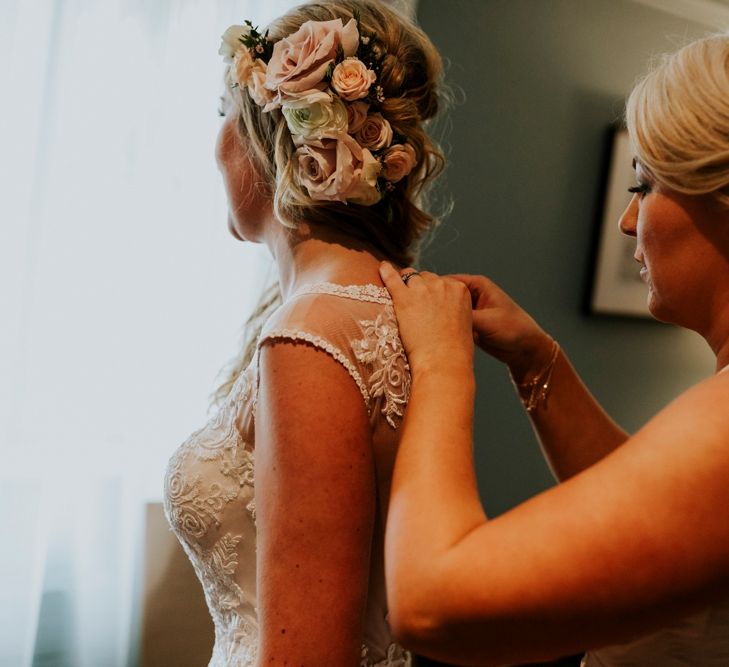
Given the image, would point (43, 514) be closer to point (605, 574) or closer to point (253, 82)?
point (253, 82)

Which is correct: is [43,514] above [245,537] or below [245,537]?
below

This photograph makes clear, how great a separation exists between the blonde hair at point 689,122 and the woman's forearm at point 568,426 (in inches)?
21.7

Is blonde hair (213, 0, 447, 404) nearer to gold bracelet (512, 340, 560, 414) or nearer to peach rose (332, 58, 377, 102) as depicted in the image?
peach rose (332, 58, 377, 102)

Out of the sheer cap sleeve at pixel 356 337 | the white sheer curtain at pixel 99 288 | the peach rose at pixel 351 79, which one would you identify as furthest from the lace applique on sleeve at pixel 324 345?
the white sheer curtain at pixel 99 288

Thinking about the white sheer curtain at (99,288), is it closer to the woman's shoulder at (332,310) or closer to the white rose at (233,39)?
the white rose at (233,39)

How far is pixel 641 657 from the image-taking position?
107 cm

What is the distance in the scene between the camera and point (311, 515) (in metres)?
1.04

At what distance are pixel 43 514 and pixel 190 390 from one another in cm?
50

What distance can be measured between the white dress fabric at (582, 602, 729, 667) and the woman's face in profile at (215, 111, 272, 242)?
84 cm

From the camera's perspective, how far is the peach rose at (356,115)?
1233 mm

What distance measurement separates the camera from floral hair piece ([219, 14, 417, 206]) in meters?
1.19

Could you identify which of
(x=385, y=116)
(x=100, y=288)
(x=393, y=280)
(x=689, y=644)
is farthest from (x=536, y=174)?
(x=689, y=644)

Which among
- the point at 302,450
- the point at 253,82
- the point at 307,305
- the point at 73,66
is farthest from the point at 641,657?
the point at 73,66

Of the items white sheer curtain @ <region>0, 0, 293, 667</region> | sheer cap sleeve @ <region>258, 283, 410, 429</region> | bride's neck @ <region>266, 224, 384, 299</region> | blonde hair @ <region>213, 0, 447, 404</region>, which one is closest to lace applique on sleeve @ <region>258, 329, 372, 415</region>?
sheer cap sleeve @ <region>258, 283, 410, 429</region>
